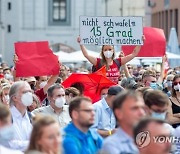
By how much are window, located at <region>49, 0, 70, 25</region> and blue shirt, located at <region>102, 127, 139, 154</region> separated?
68.7 m

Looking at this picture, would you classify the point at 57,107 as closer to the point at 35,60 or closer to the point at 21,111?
the point at 21,111

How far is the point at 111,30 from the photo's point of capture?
679 inches

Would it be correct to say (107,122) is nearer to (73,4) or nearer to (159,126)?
(159,126)

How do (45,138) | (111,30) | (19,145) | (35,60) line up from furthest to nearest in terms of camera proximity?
(35,60) → (111,30) → (19,145) → (45,138)

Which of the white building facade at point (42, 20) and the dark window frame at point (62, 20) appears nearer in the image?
the white building facade at point (42, 20)

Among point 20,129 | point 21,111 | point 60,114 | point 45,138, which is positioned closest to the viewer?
point 45,138

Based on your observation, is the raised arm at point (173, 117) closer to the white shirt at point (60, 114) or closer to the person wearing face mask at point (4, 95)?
the white shirt at point (60, 114)

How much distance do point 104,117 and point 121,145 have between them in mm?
4033

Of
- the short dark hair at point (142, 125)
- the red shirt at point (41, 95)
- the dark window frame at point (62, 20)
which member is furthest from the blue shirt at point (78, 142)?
the dark window frame at point (62, 20)

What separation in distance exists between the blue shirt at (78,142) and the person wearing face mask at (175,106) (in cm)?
308

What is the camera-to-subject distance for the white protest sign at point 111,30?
17.0 m

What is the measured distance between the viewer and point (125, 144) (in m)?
8.17

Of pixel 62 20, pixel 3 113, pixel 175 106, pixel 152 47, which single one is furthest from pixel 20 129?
pixel 62 20

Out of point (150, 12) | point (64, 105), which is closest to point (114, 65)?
point (64, 105)
